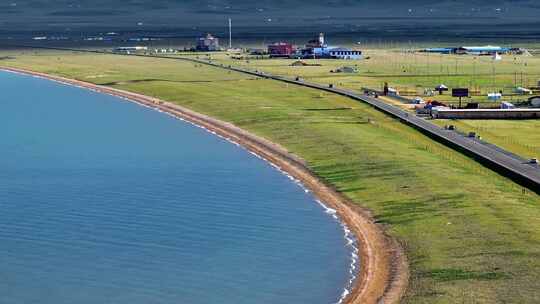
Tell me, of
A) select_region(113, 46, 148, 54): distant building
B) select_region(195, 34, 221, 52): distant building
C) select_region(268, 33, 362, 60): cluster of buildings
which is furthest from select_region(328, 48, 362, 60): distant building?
select_region(113, 46, 148, 54): distant building

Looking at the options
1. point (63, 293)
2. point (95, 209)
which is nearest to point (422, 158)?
point (95, 209)

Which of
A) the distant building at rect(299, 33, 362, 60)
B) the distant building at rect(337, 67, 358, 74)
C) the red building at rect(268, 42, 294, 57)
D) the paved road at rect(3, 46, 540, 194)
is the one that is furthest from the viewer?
the red building at rect(268, 42, 294, 57)

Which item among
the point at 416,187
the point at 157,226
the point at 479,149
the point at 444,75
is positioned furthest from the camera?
the point at 444,75

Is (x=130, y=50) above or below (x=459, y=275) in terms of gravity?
above

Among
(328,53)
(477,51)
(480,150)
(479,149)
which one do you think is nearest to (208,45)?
(328,53)

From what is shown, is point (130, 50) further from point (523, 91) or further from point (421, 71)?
point (523, 91)

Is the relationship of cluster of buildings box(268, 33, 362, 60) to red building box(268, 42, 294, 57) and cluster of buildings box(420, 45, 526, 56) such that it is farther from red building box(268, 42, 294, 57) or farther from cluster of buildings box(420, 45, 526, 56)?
cluster of buildings box(420, 45, 526, 56)

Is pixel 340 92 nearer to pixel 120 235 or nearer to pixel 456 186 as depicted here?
pixel 456 186
